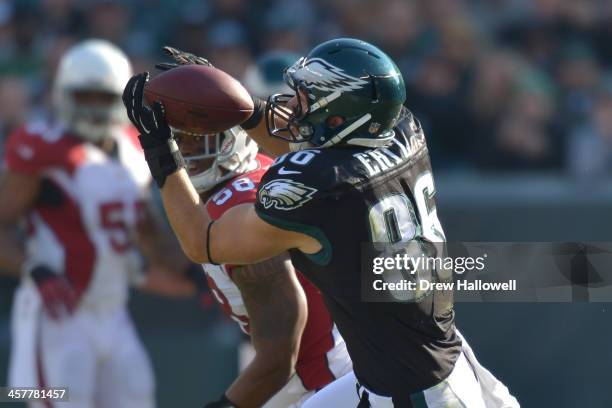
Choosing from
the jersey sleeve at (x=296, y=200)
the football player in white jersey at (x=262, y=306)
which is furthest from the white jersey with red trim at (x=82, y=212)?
the jersey sleeve at (x=296, y=200)

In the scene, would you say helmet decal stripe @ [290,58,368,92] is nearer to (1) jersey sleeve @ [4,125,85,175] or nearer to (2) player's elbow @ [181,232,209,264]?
(2) player's elbow @ [181,232,209,264]

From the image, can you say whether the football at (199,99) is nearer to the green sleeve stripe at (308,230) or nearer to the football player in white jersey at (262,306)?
the football player in white jersey at (262,306)

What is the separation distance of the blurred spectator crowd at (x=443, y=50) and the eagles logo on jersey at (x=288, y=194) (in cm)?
404

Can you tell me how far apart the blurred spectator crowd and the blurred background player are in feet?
5.04

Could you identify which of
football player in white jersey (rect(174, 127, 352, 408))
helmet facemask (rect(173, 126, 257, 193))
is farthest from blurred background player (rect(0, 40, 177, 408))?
helmet facemask (rect(173, 126, 257, 193))

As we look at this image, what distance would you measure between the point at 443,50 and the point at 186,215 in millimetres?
4867

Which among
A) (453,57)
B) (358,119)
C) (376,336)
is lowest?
(453,57)

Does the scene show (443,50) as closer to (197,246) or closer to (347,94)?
(347,94)

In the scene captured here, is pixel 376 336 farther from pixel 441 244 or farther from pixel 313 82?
pixel 313 82

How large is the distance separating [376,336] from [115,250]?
293 centimetres

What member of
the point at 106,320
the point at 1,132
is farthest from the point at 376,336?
the point at 1,132

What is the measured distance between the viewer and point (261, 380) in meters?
4.18

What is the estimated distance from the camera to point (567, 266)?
175 inches

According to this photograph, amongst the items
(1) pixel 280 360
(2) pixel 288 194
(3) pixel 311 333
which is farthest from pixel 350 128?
(3) pixel 311 333
